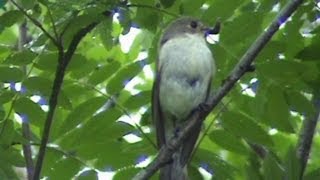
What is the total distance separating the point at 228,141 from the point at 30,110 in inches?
48.5

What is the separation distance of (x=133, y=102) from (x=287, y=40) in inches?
42.0

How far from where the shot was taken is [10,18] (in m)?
3.92

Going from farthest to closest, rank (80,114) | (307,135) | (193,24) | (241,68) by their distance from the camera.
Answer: (193,24), (307,135), (80,114), (241,68)

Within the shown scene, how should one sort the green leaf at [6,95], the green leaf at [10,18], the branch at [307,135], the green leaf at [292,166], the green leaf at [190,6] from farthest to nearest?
the branch at [307,135] → the green leaf at [190,6] → the green leaf at [6,95] → the green leaf at [10,18] → the green leaf at [292,166]

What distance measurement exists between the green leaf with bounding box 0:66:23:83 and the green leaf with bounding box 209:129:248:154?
49.1 inches

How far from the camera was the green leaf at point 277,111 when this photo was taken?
164 inches

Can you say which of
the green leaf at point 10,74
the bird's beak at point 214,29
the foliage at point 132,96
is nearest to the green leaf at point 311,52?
the foliage at point 132,96

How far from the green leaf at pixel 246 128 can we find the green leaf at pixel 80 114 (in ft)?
2.67

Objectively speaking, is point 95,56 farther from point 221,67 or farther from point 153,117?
point 221,67

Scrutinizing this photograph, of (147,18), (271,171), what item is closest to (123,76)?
(147,18)

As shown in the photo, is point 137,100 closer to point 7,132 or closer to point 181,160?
point 181,160

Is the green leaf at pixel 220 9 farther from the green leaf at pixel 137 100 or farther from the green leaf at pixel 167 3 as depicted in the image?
the green leaf at pixel 137 100

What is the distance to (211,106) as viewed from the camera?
3.90m

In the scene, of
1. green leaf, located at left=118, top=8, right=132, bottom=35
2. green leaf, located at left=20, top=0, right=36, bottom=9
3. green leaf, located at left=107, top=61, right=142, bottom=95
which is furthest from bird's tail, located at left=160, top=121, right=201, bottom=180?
green leaf, located at left=20, top=0, right=36, bottom=9
